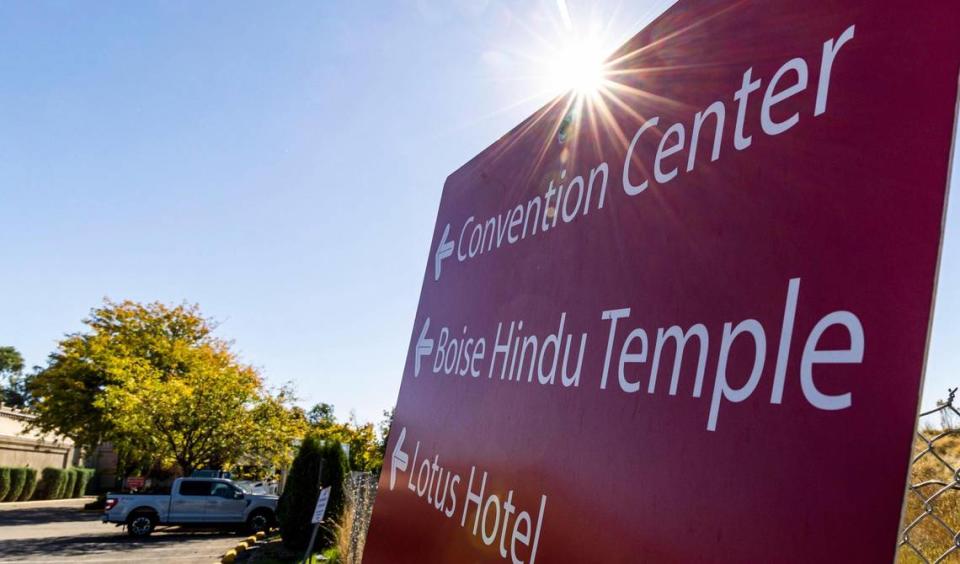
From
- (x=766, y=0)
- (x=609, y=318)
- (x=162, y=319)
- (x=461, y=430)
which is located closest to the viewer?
(x=766, y=0)

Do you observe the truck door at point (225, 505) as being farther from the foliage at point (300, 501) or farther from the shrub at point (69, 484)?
the shrub at point (69, 484)

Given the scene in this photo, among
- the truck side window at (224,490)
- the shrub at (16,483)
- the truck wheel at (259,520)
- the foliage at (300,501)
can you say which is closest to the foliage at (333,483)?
the foliage at (300,501)

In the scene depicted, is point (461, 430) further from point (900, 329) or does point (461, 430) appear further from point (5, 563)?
point (5, 563)

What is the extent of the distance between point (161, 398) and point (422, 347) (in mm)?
21966

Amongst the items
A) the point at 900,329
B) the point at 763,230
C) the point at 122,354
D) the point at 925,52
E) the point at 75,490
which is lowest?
the point at 75,490

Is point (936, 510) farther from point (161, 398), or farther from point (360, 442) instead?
point (360, 442)

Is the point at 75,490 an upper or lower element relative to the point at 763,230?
lower

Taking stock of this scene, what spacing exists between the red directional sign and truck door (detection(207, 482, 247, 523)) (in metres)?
18.3

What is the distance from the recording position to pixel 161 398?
21438 mm

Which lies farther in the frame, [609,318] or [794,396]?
[609,318]

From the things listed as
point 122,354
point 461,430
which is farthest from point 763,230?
point 122,354

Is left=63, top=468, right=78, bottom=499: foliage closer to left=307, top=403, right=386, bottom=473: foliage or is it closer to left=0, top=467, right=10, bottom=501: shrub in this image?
left=0, top=467, right=10, bottom=501: shrub

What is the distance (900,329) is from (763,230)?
9.8 inches

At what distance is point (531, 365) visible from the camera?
57.2 inches
